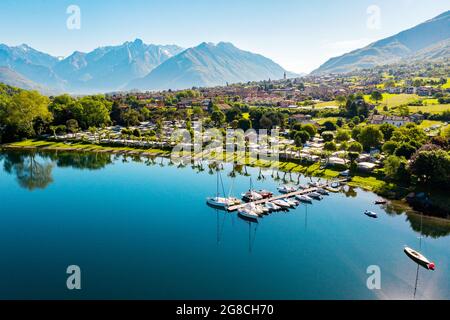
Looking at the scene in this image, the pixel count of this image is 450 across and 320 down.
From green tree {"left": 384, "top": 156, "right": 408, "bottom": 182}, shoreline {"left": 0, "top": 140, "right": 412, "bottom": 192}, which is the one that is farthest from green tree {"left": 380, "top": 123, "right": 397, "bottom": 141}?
green tree {"left": 384, "top": 156, "right": 408, "bottom": 182}

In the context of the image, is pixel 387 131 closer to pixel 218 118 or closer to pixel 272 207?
pixel 272 207

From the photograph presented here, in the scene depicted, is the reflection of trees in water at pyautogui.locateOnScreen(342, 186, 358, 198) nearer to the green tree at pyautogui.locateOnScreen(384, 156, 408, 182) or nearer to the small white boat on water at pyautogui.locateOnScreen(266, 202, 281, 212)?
the green tree at pyautogui.locateOnScreen(384, 156, 408, 182)

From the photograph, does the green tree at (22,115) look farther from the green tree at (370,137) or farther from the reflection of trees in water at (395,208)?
the reflection of trees in water at (395,208)

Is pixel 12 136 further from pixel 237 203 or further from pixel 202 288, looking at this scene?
pixel 202 288

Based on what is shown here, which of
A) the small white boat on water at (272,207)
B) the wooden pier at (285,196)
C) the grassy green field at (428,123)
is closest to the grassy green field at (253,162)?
the wooden pier at (285,196)

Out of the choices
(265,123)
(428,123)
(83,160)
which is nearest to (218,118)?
(265,123)

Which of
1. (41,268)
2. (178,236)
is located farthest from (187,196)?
(41,268)
